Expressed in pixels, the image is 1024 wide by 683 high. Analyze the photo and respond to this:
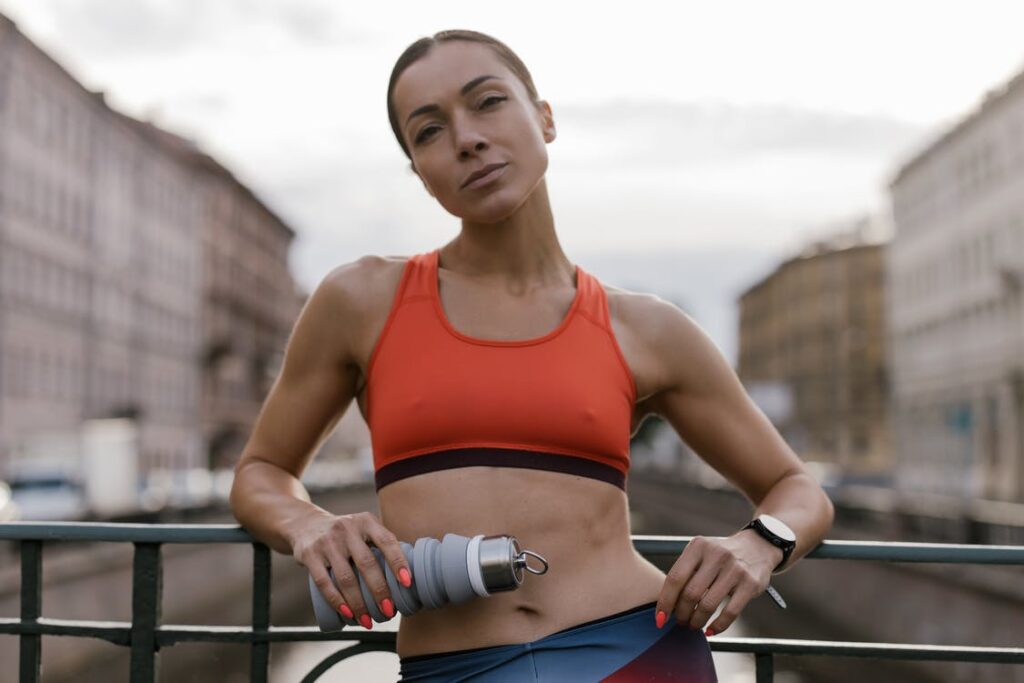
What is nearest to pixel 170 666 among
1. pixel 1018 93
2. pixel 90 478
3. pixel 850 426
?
pixel 90 478

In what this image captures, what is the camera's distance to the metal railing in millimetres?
2910

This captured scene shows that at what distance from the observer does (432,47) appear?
2.53m

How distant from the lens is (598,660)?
91.0 inches

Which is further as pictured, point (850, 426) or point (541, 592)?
point (850, 426)

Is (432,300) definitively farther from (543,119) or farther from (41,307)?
(41,307)

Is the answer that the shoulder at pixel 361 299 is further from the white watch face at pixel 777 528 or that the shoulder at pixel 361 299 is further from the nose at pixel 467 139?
the white watch face at pixel 777 528

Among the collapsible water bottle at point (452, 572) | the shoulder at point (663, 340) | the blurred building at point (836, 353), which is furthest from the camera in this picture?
the blurred building at point (836, 353)

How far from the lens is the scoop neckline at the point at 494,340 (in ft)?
7.87

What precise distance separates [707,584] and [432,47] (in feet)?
3.62

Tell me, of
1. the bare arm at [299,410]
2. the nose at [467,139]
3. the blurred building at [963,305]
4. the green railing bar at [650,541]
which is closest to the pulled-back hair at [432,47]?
the nose at [467,139]

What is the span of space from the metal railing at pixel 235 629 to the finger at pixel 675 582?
60 centimetres

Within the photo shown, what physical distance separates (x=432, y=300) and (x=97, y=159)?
5251 centimetres

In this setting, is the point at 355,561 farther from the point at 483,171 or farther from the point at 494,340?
the point at 483,171

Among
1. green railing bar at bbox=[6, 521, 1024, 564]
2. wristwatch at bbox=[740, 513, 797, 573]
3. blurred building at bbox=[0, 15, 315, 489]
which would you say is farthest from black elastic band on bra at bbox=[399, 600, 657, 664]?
blurred building at bbox=[0, 15, 315, 489]
